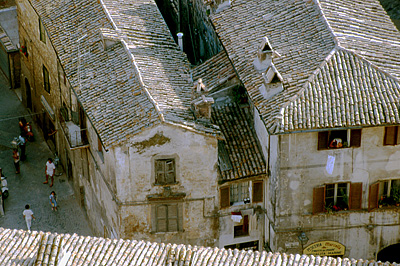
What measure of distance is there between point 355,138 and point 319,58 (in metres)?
3.85

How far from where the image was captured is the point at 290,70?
3962 centimetres

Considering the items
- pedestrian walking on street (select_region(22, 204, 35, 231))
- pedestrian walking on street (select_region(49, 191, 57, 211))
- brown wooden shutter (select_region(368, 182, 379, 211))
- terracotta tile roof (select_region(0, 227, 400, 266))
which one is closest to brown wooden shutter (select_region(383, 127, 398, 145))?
brown wooden shutter (select_region(368, 182, 379, 211))

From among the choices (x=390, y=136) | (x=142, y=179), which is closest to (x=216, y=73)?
(x=142, y=179)

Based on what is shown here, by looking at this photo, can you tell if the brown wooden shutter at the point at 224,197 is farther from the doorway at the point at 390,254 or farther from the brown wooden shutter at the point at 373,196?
the doorway at the point at 390,254

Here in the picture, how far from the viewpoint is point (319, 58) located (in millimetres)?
39375

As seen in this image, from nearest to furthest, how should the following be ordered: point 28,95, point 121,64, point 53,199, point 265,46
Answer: point 265,46 < point 121,64 < point 53,199 < point 28,95

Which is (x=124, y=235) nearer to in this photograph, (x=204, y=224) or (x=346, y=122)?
(x=204, y=224)

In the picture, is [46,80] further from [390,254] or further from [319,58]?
[390,254]

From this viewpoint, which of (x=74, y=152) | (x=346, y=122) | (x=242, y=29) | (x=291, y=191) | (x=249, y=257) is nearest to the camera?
(x=249, y=257)

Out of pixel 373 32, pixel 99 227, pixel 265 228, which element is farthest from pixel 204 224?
pixel 373 32

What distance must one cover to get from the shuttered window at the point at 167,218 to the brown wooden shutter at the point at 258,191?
3.59 m

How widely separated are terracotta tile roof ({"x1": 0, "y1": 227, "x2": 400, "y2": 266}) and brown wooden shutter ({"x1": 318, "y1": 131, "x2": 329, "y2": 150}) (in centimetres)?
816

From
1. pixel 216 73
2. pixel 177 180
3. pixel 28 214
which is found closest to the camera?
pixel 177 180

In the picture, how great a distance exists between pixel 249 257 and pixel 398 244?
1326cm
